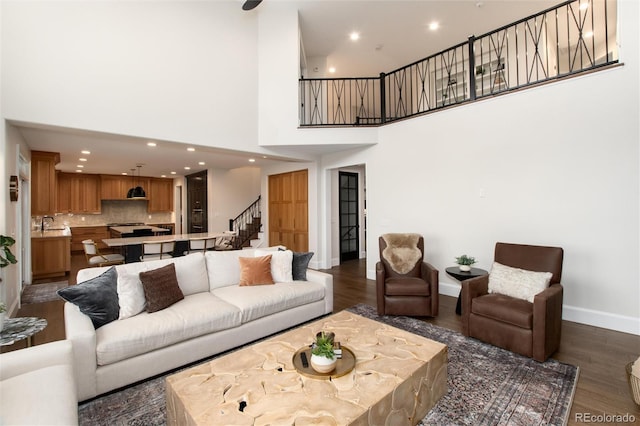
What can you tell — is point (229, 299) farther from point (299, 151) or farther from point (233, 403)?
point (299, 151)

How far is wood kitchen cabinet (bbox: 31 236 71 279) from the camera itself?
18.7ft

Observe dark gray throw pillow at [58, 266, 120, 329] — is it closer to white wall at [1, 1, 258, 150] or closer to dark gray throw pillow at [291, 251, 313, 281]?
dark gray throw pillow at [291, 251, 313, 281]

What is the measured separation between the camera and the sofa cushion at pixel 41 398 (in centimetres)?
134

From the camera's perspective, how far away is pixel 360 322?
8.45 ft

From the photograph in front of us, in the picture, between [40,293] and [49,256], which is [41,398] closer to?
[40,293]

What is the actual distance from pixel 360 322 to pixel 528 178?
3043 mm

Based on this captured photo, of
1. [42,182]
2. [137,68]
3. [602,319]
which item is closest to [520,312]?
[602,319]

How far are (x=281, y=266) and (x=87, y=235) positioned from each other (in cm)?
925

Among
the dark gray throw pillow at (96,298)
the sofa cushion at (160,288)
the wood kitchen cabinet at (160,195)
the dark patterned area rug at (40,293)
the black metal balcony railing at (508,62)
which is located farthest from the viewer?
the wood kitchen cabinet at (160,195)

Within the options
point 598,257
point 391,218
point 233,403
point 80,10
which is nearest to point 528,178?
point 598,257

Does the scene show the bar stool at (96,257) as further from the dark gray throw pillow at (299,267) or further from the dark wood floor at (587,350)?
the dark gray throw pillow at (299,267)

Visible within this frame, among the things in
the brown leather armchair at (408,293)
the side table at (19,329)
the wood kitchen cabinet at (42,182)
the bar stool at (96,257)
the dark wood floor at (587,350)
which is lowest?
the dark wood floor at (587,350)

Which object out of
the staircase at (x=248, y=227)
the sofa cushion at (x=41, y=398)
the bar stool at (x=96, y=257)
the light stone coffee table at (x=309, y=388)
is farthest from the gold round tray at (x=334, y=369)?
the staircase at (x=248, y=227)
